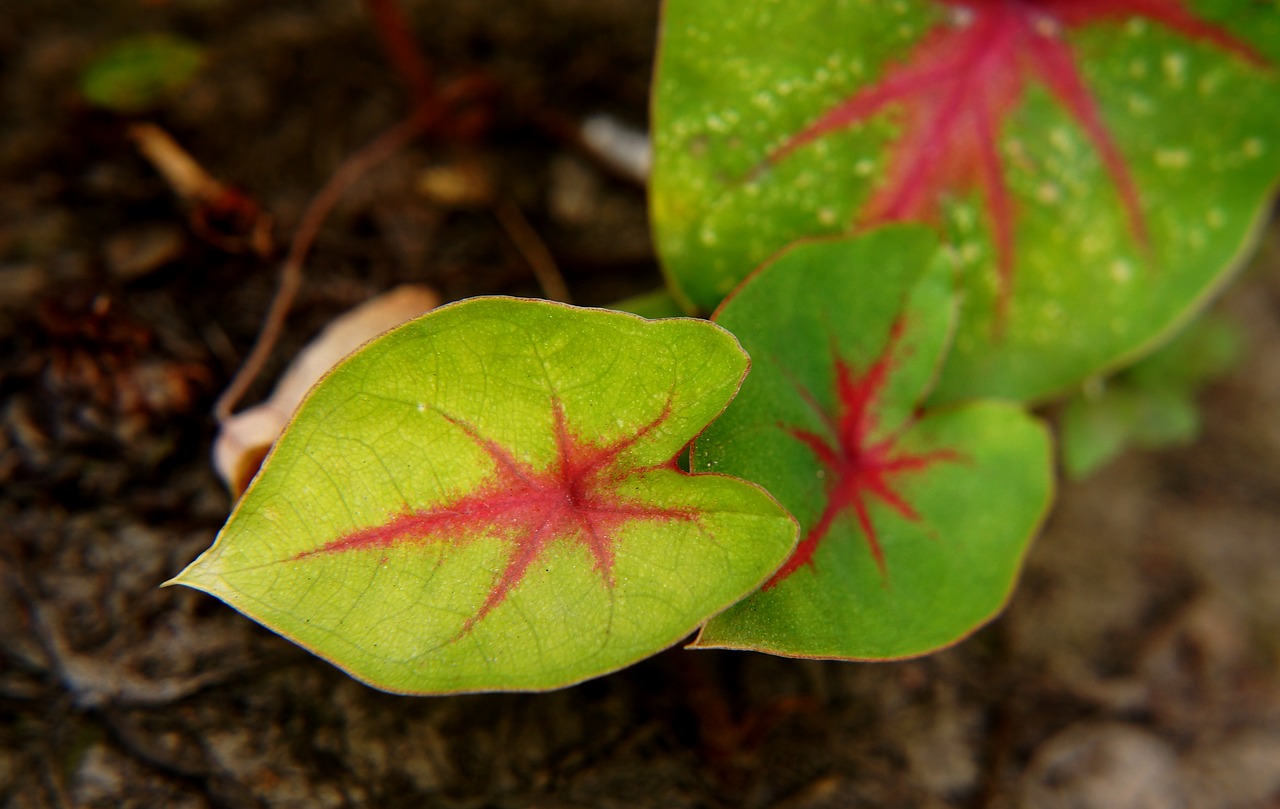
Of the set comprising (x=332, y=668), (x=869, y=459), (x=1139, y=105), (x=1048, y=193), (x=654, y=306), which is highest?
(x=1139, y=105)

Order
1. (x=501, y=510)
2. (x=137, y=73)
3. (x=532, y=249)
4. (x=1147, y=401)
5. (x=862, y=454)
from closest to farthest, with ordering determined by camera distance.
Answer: (x=501, y=510) → (x=862, y=454) → (x=137, y=73) → (x=532, y=249) → (x=1147, y=401)

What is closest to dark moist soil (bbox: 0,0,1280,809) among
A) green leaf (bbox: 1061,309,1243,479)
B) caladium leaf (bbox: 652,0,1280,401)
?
green leaf (bbox: 1061,309,1243,479)

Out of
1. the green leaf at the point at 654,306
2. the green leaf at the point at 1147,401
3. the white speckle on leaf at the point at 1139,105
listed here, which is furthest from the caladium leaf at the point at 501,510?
the green leaf at the point at 1147,401

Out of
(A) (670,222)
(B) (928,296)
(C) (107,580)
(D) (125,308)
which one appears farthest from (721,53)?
(C) (107,580)

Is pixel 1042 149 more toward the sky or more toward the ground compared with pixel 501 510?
more toward the sky

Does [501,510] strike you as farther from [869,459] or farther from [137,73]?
[137,73]

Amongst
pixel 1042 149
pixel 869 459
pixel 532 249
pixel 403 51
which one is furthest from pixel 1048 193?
pixel 403 51
